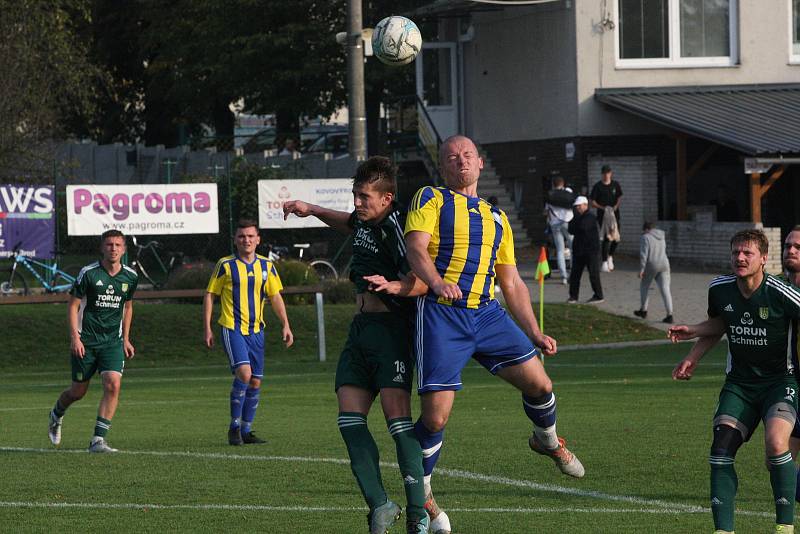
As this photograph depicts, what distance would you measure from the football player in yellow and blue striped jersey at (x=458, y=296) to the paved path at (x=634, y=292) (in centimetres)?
1661

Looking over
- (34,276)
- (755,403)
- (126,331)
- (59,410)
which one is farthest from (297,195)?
(755,403)

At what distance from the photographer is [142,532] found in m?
8.74

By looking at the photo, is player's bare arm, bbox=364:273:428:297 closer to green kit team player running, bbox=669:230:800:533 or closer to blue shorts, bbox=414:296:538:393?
blue shorts, bbox=414:296:538:393

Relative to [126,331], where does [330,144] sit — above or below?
above

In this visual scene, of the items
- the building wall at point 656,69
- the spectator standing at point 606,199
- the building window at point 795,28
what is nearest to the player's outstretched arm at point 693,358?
the spectator standing at point 606,199

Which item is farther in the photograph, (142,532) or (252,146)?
A: (252,146)

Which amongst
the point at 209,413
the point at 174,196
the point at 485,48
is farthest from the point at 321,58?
the point at 209,413

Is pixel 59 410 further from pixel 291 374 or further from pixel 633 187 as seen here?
pixel 633 187

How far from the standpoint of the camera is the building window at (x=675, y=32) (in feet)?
115

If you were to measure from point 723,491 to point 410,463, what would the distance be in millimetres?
1732

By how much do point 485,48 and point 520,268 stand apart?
8809mm

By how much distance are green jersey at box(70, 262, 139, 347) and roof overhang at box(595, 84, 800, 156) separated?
763 inches

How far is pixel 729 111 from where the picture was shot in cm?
3362

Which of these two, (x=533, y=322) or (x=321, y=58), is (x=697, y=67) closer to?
(x=321, y=58)
